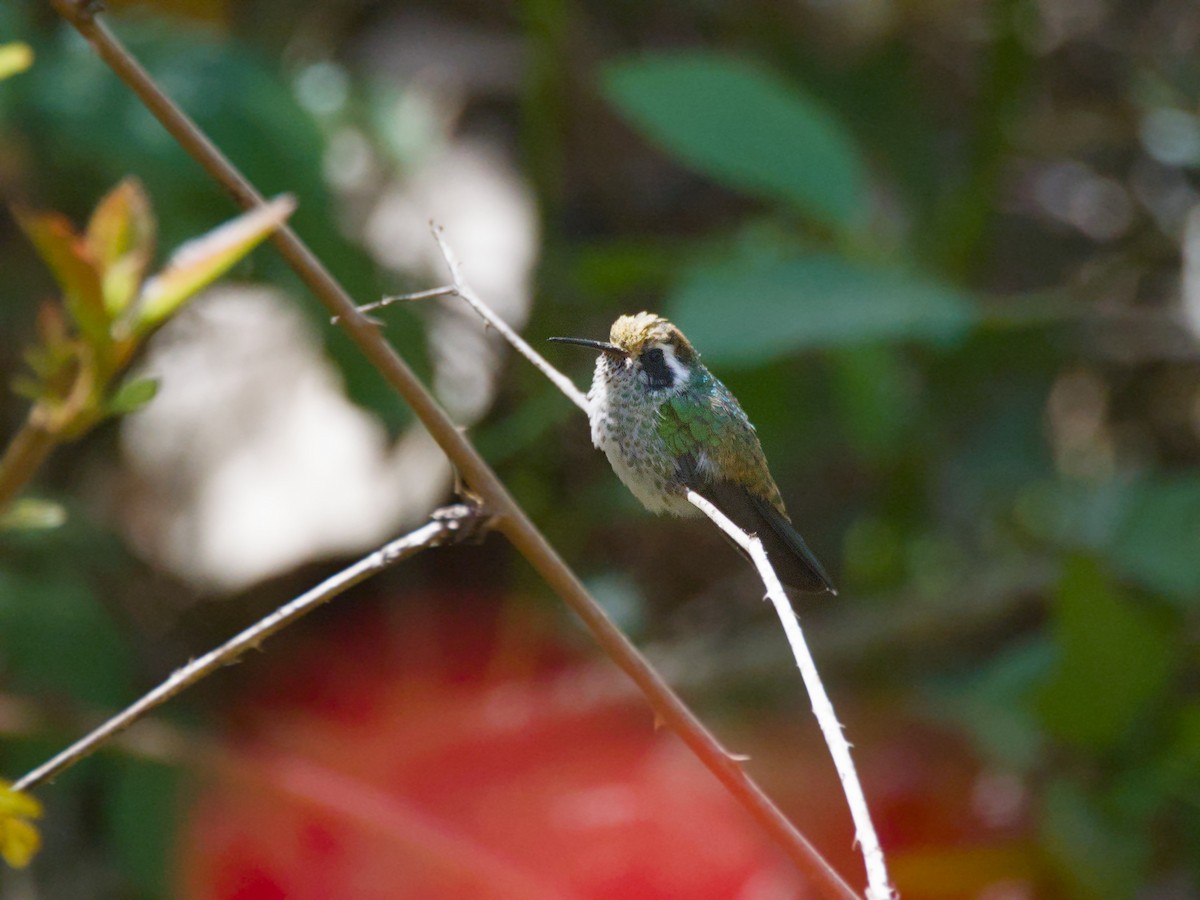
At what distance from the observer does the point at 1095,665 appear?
6.93 feet

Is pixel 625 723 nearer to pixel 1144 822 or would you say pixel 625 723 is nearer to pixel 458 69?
pixel 1144 822

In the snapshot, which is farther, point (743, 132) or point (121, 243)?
point (743, 132)

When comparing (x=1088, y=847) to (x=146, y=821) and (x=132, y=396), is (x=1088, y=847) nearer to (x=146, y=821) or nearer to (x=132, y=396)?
(x=146, y=821)

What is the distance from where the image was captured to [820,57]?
3363mm

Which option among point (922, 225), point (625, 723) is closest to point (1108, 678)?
point (625, 723)

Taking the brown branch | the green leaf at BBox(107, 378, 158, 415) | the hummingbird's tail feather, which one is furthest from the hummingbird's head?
the green leaf at BBox(107, 378, 158, 415)

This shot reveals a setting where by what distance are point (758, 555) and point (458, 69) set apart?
2762mm

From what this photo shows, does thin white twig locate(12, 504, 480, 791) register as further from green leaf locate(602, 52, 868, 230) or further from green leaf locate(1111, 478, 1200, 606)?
green leaf locate(1111, 478, 1200, 606)

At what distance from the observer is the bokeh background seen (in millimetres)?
2041

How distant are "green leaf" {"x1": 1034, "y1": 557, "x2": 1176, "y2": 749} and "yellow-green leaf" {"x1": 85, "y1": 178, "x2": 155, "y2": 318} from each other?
1709 mm

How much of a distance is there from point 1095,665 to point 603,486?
0.96 m

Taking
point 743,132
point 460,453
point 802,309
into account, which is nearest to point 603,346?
point 460,453

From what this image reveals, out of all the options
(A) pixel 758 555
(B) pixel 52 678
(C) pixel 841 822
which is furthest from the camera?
(C) pixel 841 822

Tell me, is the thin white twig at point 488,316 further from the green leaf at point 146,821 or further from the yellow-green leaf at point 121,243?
the green leaf at point 146,821
